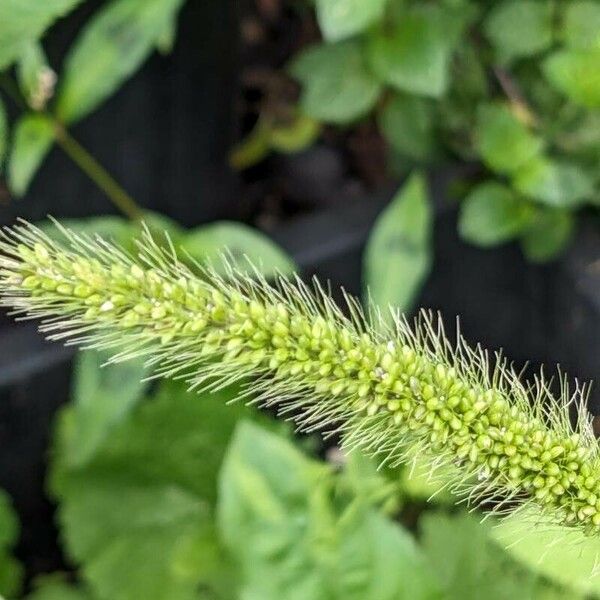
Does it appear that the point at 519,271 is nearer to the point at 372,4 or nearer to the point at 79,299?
the point at 372,4

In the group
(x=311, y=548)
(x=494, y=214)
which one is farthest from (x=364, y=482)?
(x=494, y=214)

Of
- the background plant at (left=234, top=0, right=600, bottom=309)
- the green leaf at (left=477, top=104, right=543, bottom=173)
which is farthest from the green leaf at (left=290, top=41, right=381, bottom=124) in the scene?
the green leaf at (left=477, top=104, right=543, bottom=173)

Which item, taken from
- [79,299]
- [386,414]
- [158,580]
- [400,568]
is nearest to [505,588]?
[400,568]

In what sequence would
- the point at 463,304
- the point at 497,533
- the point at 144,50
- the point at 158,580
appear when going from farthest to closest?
the point at 463,304 → the point at 158,580 → the point at 144,50 → the point at 497,533

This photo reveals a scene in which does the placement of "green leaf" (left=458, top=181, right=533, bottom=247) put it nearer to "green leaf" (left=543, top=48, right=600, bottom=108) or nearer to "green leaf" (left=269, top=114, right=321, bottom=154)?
"green leaf" (left=543, top=48, right=600, bottom=108)

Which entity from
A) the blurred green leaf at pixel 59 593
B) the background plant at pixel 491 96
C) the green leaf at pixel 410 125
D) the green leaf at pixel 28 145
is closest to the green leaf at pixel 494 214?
the background plant at pixel 491 96

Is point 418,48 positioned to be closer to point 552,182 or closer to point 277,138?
point 552,182
